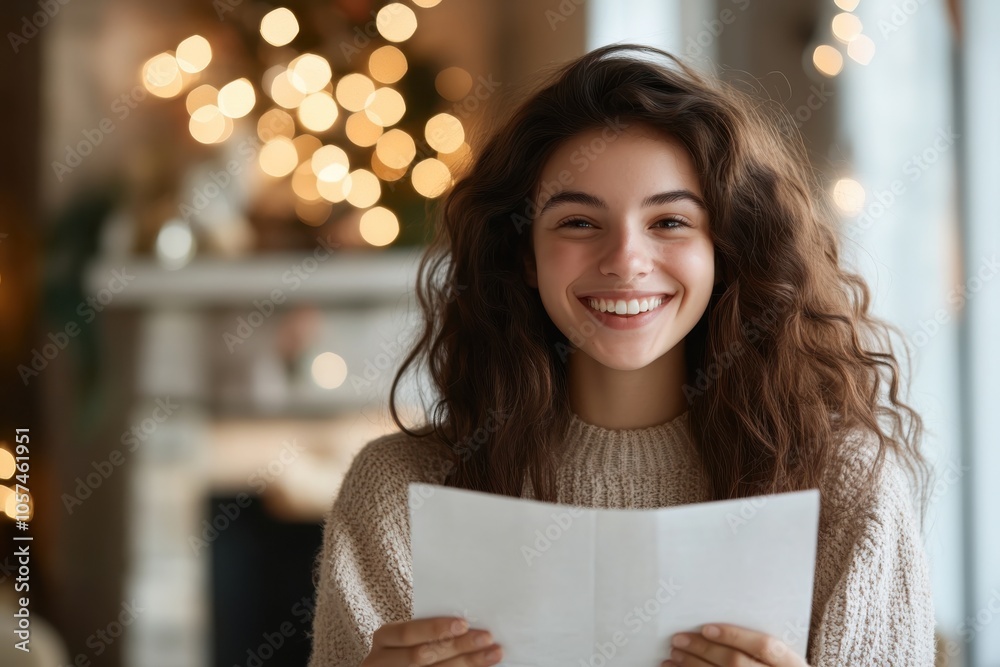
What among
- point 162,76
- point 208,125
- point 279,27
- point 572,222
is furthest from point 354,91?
point 572,222

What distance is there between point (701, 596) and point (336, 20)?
2.33 m

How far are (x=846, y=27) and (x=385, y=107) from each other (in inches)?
51.8

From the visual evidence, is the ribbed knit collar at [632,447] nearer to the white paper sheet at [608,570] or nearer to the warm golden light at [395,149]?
the white paper sheet at [608,570]

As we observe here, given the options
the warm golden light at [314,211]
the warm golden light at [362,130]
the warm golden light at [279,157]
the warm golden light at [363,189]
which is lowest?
the warm golden light at [314,211]

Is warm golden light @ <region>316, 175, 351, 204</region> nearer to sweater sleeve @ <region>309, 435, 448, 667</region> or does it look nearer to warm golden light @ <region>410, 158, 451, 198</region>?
warm golden light @ <region>410, 158, 451, 198</region>

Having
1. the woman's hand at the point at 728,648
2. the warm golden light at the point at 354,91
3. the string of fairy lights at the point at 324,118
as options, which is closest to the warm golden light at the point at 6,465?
the string of fairy lights at the point at 324,118

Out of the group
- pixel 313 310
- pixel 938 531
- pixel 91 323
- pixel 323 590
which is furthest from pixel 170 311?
pixel 938 531

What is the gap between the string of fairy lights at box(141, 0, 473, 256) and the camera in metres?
2.82

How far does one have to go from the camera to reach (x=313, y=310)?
2.97m

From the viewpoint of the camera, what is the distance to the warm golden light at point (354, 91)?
2.82m

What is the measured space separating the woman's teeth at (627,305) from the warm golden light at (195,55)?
2047mm

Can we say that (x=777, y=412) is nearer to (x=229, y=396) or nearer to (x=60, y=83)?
(x=229, y=396)

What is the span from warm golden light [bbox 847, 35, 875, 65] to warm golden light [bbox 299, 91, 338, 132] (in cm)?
147

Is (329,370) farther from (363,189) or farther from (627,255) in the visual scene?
(627,255)
